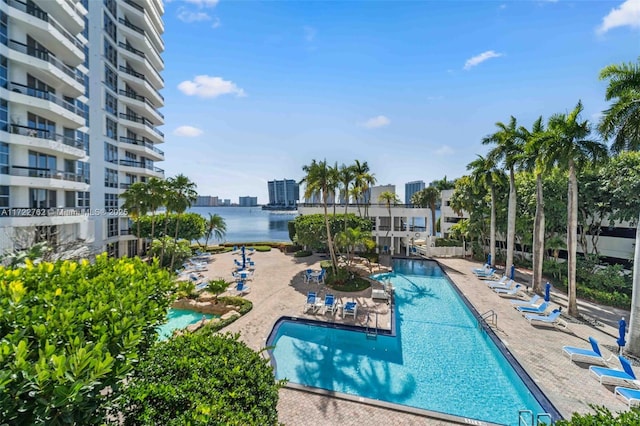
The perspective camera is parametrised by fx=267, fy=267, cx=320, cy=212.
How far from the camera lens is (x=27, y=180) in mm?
17516

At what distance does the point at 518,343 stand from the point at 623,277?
13419 mm

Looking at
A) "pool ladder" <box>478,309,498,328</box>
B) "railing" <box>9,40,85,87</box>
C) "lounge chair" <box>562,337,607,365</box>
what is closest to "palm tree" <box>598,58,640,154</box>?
"lounge chair" <box>562,337,607,365</box>

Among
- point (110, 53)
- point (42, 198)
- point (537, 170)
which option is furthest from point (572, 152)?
point (110, 53)

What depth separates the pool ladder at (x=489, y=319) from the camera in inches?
567

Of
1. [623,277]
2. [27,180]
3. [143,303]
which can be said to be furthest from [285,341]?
[623,277]

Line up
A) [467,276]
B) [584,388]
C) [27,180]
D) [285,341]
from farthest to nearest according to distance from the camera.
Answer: [467,276]
[27,180]
[285,341]
[584,388]

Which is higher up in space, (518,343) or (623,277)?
(623,277)

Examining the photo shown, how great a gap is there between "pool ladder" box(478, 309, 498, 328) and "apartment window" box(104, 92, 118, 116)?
120ft

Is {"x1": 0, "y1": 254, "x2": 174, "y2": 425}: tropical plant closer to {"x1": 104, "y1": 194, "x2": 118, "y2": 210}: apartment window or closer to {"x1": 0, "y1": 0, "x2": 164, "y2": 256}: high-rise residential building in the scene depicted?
{"x1": 0, "y1": 0, "x2": 164, "y2": 256}: high-rise residential building

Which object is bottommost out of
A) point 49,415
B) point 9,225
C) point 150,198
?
point 49,415

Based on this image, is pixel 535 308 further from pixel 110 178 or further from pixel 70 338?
pixel 110 178

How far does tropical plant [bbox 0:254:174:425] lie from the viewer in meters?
3.48

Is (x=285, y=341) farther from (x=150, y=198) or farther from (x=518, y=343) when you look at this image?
(x=150, y=198)

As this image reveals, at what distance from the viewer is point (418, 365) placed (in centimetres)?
1136
